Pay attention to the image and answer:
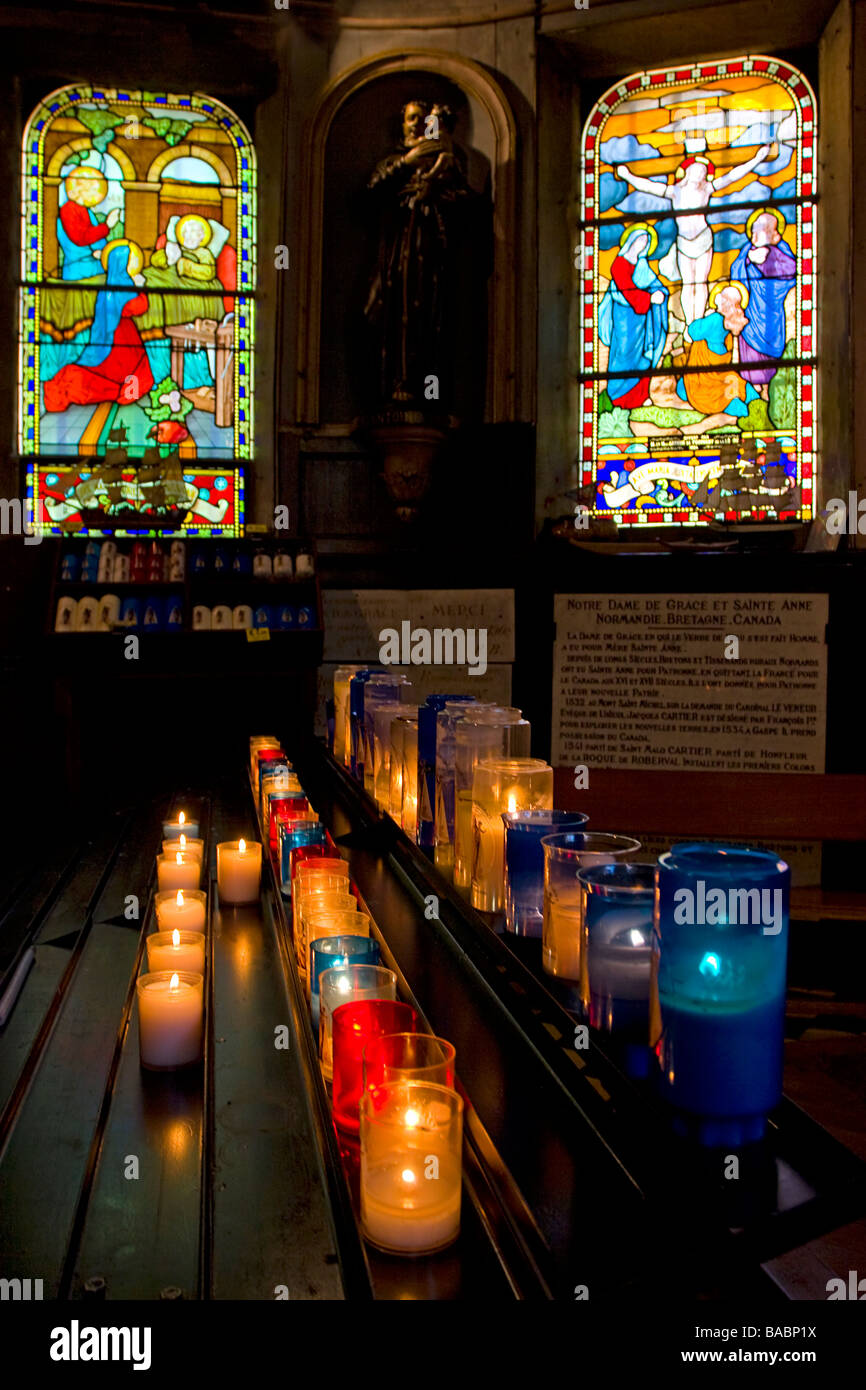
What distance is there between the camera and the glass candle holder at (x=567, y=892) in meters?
1.00

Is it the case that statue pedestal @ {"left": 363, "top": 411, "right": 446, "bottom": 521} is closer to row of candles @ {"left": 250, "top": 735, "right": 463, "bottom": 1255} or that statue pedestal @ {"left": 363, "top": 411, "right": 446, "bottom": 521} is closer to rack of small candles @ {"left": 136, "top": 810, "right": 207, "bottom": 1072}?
rack of small candles @ {"left": 136, "top": 810, "right": 207, "bottom": 1072}

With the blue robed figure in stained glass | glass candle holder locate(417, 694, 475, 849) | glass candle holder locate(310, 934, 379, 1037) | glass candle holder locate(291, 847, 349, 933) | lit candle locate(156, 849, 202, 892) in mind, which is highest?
the blue robed figure in stained glass

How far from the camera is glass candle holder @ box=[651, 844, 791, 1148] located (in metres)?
0.72

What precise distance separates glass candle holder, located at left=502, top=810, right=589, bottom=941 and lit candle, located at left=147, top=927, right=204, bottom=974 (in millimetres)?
458

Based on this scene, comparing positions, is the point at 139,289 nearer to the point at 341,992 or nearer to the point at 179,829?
the point at 179,829

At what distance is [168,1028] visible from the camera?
46.5 inches

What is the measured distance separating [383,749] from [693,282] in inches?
205

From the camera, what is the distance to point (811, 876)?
12.3ft

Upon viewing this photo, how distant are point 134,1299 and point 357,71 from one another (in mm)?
6649

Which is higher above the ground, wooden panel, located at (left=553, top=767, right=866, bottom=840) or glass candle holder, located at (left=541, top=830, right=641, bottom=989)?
glass candle holder, located at (left=541, top=830, right=641, bottom=989)

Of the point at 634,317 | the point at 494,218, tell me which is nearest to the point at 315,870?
the point at 494,218


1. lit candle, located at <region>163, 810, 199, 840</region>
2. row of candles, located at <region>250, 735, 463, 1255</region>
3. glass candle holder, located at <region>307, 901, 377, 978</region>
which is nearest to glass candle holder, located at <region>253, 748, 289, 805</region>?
lit candle, located at <region>163, 810, 199, 840</region>
